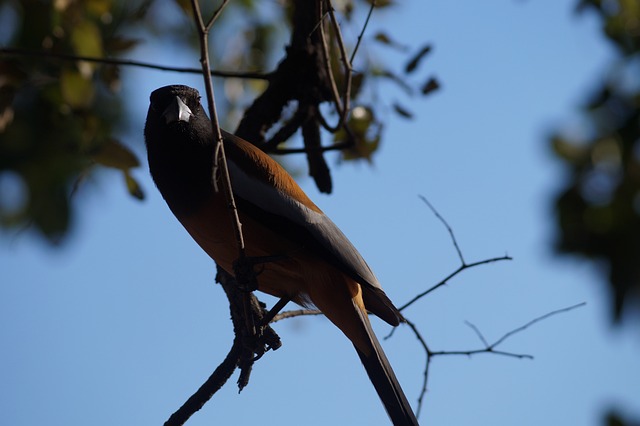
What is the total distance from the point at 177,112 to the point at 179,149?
0.61 ft

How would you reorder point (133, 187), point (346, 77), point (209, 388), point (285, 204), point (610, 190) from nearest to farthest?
1. point (610, 190)
2. point (209, 388)
3. point (133, 187)
4. point (285, 204)
5. point (346, 77)

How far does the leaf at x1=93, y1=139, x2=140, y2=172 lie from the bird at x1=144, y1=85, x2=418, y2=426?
315 mm

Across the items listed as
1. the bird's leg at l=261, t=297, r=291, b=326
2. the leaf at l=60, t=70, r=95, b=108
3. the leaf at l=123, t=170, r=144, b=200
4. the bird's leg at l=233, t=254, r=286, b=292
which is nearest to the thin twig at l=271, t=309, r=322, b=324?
the bird's leg at l=261, t=297, r=291, b=326

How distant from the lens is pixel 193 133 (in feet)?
12.8

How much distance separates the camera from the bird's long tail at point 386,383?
12.0ft

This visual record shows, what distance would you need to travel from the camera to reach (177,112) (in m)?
3.88

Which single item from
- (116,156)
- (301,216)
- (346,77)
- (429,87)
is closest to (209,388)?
(301,216)

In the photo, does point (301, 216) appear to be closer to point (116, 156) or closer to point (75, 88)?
point (116, 156)

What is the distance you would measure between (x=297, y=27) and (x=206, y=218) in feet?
4.84

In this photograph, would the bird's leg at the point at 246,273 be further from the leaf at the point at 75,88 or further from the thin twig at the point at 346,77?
the thin twig at the point at 346,77

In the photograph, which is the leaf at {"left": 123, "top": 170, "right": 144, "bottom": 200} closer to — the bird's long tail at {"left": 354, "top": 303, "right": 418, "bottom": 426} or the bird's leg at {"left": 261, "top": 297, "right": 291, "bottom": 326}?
the bird's leg at {"left": 261, "top": 297, "right": 291, "bottom": 326}

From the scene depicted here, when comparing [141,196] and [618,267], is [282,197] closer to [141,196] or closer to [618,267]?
[141,196]

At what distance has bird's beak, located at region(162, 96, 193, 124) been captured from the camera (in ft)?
12.7

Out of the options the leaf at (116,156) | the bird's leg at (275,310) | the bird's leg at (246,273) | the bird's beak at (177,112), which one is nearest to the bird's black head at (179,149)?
the bird's beak at (177,112)
